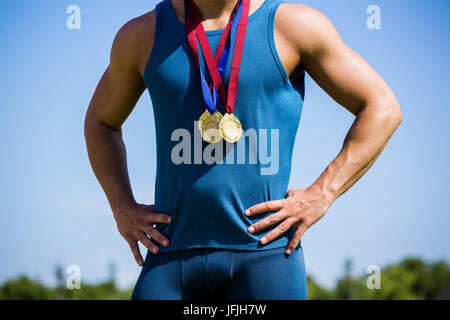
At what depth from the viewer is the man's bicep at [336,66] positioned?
288cm

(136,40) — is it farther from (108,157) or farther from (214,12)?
(108,157)

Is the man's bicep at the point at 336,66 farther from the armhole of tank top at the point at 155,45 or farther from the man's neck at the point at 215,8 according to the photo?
the armhole of tank top at the point at 155,45

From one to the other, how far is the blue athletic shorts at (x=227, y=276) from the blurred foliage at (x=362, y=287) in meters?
44.5

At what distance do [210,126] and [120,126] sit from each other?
976mm

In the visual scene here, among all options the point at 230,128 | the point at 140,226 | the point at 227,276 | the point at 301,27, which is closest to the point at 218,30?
the point at 301,27

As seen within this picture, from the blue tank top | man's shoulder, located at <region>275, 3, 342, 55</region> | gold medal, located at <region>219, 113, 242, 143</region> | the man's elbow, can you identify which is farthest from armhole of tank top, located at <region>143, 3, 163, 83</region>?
the man's elbow

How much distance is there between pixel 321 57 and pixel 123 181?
1.41m

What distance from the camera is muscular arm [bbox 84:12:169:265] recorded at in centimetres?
308

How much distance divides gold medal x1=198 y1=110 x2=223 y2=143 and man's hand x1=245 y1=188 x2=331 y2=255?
40 centimetres

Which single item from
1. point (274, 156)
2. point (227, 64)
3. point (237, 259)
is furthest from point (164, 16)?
point (237, 259)

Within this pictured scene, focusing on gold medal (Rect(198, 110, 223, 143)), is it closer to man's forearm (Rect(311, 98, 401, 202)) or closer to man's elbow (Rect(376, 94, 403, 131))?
man's forearm (Rect(311, 98, 401, 202))

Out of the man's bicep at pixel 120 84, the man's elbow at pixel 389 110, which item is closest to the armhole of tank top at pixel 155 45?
the man's bicep at pixel 120 84

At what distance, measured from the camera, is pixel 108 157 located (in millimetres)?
3531

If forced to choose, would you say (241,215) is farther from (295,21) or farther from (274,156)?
(295,21)
